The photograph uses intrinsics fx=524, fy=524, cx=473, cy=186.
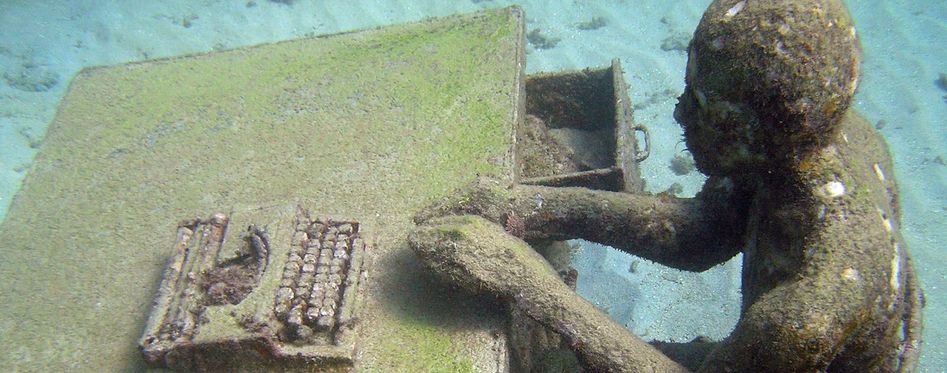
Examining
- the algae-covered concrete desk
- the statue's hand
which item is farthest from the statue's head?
the algae-covered concrete desk

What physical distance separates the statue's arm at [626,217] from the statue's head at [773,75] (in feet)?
2.19

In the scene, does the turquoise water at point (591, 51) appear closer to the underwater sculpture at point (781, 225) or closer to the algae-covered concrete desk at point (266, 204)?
the algae-covered concrete desk at point (266, 204)

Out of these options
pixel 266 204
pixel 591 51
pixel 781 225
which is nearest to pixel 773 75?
pixel 781 225

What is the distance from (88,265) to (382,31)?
9.46 feet

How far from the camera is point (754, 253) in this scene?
2609 mm

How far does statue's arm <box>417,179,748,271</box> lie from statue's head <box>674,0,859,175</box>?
2.19ft

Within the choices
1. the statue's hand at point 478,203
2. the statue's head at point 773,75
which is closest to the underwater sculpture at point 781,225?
the statue's head at point 773,75

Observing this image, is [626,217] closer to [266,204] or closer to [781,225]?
[781,225]

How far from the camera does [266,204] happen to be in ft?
10.0

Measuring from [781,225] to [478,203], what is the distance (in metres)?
1.51

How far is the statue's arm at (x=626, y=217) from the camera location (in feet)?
9.72

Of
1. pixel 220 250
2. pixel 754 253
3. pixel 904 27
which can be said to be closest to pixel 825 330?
pixel 754 253

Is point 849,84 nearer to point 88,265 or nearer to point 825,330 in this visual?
point 825,330

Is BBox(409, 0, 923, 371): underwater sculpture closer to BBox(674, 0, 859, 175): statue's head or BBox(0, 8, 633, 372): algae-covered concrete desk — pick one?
BBox(674, 0, 859, 175): statue's head
